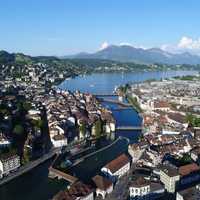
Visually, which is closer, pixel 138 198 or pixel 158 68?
pixel 138 198

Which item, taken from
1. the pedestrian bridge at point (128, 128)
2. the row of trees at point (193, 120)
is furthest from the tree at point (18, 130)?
the row of trees at point (193, 120)

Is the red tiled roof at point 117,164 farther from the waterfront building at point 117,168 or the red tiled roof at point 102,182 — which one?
the red tiled roof at point 102,182

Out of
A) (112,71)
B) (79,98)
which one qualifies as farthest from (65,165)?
(112,71)

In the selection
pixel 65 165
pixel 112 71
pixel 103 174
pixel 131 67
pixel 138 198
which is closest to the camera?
pixel 138 198

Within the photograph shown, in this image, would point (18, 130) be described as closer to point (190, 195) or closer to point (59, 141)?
point (59, 141)

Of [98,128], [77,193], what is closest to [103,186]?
[77,193]

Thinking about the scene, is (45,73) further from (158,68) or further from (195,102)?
(158,68)

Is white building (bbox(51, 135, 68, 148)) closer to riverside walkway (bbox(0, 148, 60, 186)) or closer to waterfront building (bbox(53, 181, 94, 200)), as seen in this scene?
riverside walkway (bbox(0, 148, 60, 186))
